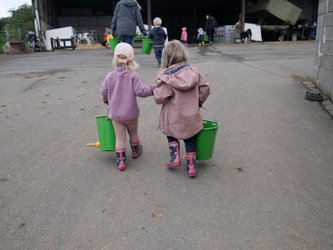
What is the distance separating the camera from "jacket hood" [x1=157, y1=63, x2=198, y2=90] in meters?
3.65

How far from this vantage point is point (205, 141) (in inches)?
156

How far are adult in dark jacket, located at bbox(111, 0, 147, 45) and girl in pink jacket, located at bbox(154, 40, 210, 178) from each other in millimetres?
5950

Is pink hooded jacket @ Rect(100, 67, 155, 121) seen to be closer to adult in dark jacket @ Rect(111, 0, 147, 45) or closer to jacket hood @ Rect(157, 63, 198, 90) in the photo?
jacket hood @ Rect(157, 63, 198, 90)

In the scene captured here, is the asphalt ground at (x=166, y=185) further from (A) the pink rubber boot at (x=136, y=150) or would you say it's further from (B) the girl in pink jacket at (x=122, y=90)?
(B) the girl in pink jacket at (x=122, y=90)

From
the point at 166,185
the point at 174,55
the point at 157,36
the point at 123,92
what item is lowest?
the point at 166,185

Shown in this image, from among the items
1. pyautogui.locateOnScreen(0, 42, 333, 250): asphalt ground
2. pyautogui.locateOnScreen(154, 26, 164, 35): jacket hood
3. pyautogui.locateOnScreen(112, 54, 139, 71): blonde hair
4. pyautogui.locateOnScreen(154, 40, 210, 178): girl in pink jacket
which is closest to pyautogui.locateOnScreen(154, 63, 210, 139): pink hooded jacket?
pyautogui.locateOnScreen(154, 40, 210, 178): girl in pink jacket

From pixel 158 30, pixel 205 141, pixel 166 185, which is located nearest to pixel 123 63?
pixel 205 141

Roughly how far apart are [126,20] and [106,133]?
5936 mm

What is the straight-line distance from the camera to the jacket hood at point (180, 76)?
365 centimetres

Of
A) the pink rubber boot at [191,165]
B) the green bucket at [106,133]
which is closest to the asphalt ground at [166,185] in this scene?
the pink rubber boot at [191,165]

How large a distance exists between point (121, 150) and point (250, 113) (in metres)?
2.82

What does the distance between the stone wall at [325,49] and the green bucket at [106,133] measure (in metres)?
4.30

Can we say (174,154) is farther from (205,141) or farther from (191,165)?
(205,141)

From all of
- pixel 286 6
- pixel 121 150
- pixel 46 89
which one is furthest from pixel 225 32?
pixel 121 150
